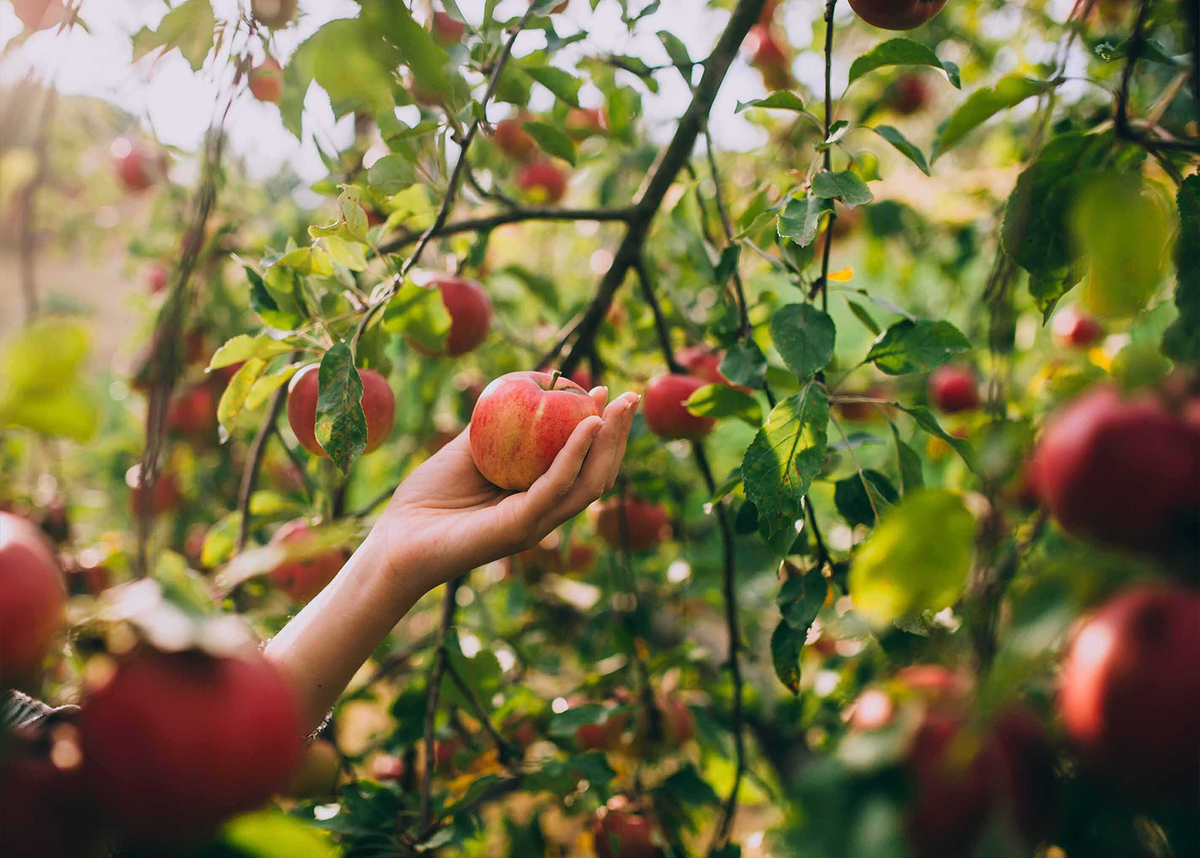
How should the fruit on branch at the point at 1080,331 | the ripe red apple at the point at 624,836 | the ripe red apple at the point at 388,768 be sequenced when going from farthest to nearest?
1. the fruit on branch at the point at 1080,331
2. the ripe red apple at the point at 388,768
3. the ripe red apple at the point at 624,836

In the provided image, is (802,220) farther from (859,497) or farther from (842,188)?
(859,497)

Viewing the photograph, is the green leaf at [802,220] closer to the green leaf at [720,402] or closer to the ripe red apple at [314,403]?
the green leaf at [720,402]

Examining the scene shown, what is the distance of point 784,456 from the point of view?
2.60ft

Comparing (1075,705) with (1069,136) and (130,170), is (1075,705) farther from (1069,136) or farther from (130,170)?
(130,170)

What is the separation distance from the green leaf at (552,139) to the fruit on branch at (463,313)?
241mm

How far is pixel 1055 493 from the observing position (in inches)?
14.2

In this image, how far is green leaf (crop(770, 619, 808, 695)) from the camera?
0.84 metres

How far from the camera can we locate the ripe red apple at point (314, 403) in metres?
0.98

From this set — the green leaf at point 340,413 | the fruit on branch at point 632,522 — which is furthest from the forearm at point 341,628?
the fruit on branch at point 632,522

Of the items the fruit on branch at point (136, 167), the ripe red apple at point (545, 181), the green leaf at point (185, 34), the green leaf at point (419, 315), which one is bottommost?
the green leaf at point (419, 315)

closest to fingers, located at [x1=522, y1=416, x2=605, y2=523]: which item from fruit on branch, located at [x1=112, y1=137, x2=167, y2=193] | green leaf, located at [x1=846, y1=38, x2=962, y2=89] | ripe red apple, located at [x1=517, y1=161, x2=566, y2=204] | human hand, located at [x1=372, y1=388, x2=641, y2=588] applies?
human hand, located at [x1=372, y1=388, x2=641, y2=588]

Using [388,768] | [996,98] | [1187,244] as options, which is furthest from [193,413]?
[1187,244]

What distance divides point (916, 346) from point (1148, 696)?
0.63 metres

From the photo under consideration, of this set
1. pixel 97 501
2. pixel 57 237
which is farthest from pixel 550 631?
pixel 57 237
